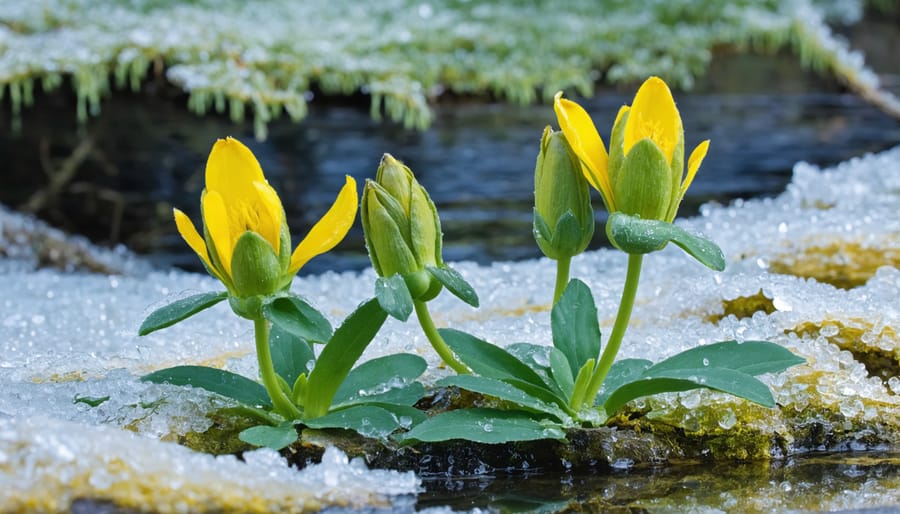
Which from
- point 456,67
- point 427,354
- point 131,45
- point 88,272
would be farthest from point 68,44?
point 427,354

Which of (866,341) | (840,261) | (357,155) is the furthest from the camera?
(357,155)

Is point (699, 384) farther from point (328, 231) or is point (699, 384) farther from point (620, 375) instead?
point (328, 231)

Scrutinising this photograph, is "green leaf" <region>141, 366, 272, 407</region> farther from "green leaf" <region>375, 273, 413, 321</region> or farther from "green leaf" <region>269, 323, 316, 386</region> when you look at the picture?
"green leaf" <region>375, 273, 413, 321</region>

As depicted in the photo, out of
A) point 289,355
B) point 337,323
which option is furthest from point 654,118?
point 337,323

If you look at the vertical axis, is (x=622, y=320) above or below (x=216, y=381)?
above

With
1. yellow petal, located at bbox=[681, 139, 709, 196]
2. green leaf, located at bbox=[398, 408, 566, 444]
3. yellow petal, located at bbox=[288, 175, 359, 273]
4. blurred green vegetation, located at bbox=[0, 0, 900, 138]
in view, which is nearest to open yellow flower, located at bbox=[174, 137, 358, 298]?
yellow petal, located at bbox=[288, 175, 359, 273]
